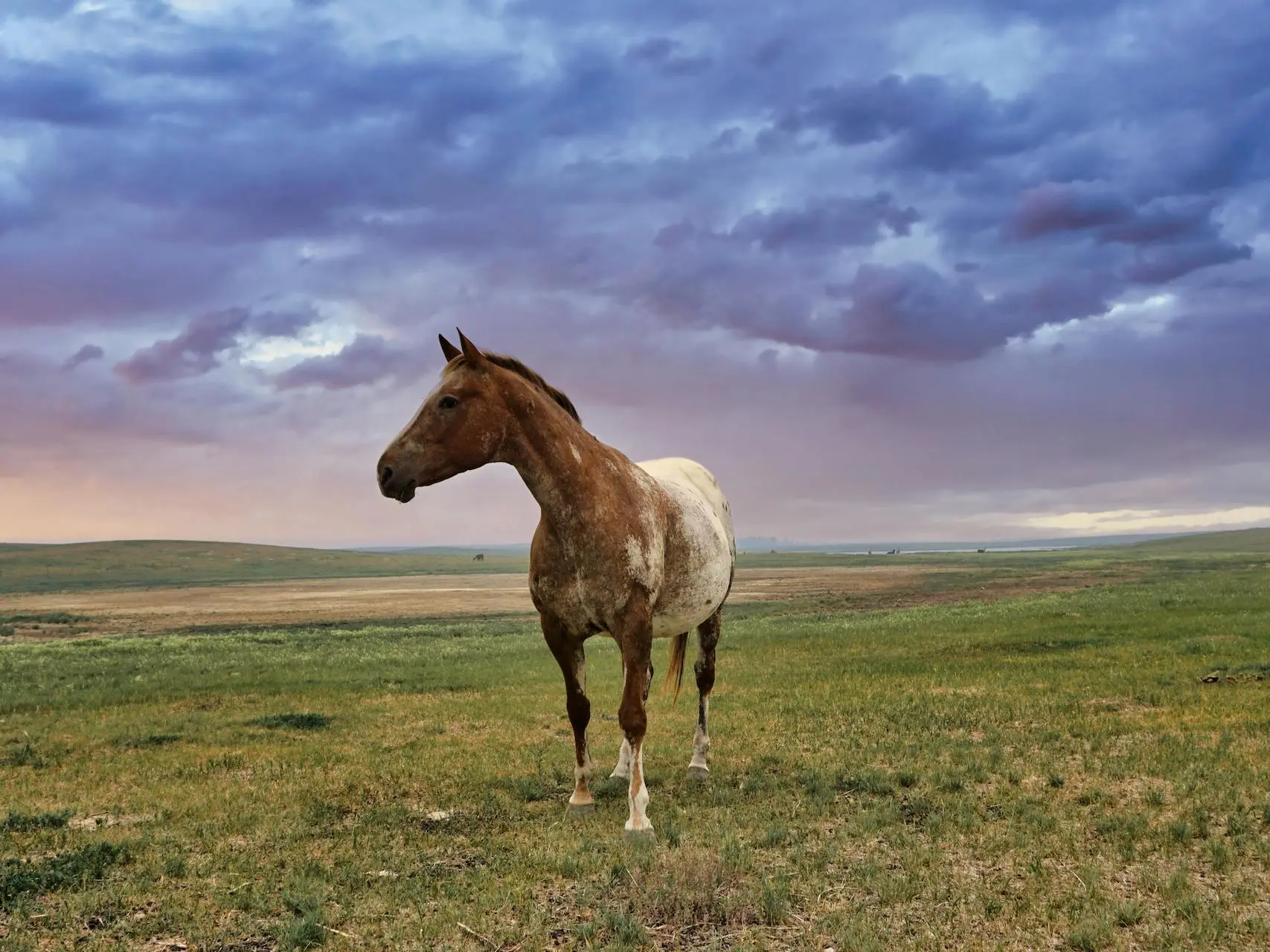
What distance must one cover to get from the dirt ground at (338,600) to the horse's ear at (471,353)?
42.0 meters

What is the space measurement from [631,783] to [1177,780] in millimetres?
6066

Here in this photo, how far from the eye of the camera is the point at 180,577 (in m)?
133

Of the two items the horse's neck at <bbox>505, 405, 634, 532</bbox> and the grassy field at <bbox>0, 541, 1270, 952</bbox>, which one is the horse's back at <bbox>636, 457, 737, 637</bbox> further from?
the grassy field at <bbox>0, 541, 1270, 952</bbox>

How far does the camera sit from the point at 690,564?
9312 mm

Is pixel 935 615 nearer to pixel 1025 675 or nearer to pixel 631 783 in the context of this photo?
pixel 1025 675

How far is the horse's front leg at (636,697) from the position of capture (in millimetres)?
7996

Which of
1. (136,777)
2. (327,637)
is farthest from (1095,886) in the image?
(327,637)

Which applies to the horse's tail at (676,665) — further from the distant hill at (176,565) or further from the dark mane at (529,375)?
the distant hill at (176,565)

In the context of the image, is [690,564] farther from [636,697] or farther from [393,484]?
[393,484]

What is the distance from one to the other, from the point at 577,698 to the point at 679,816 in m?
1.64

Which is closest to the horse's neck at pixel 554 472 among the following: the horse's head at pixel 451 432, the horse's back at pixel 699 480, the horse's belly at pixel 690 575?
the horse's head at pixel 451 432

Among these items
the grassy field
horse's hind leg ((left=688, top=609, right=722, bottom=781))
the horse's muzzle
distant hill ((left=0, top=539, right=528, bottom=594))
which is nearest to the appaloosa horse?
the horse's muzzle

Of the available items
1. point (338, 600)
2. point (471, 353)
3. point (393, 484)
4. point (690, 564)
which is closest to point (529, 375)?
point (471, 353)

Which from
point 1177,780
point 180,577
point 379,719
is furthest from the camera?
point 180,577
